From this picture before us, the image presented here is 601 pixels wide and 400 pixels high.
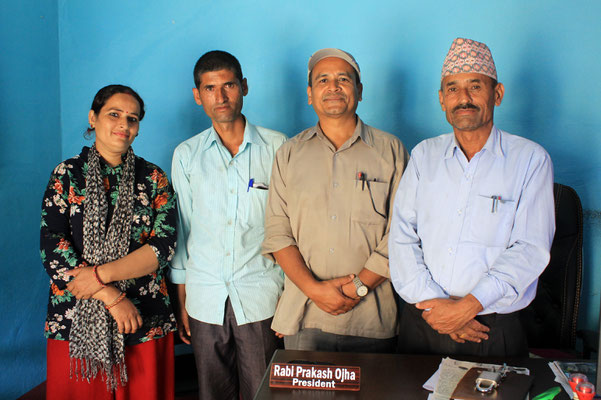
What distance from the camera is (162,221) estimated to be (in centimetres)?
225

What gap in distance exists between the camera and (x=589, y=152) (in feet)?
8.77

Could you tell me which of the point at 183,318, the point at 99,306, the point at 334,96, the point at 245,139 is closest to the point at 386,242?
the point at 334,96

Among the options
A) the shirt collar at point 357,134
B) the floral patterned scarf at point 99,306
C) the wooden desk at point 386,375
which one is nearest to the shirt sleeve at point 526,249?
the wooden desk at point 386,375

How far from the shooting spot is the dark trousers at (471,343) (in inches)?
71.9

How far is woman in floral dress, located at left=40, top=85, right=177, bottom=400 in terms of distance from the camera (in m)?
2.07

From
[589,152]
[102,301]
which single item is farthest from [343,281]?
[589,152]

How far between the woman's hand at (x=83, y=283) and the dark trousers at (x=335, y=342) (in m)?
0.84

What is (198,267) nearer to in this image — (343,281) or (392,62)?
(343,281)

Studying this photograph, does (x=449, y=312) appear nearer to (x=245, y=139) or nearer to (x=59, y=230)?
(x=245, y=139)

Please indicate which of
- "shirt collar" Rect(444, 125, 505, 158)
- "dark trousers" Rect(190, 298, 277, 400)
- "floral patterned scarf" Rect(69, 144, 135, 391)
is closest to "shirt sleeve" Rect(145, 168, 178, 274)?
"floral patterned scarf" Rect(69, 144, 135, 391)

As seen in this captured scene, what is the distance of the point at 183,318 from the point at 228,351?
0.99 feet

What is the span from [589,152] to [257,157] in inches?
69.1

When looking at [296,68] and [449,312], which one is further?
[296,68]

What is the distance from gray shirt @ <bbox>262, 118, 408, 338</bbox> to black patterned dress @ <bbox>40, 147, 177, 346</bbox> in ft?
1.62
